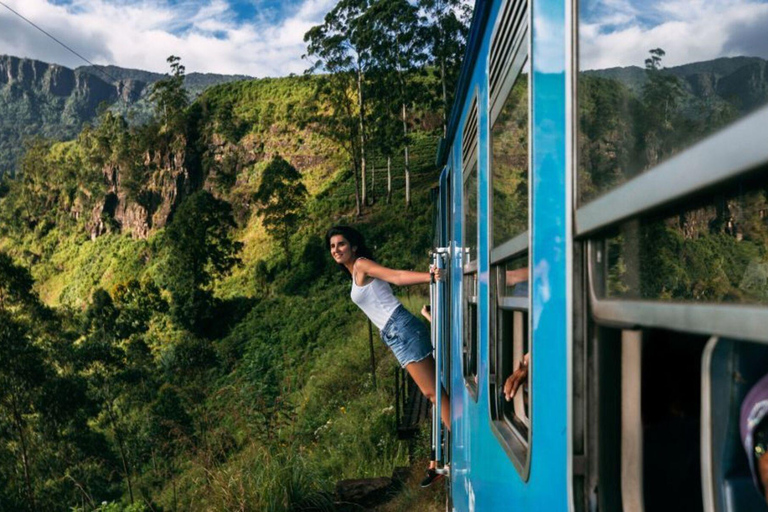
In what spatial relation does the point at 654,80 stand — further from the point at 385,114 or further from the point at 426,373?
the point at 385,114

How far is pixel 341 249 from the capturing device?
4.18m

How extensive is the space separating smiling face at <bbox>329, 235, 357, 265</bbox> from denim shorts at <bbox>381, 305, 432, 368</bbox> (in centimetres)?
42

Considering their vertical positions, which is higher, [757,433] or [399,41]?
[399,41]

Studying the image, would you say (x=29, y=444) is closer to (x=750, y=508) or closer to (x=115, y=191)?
(x=750, y=508)

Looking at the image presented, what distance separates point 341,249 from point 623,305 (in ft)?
11.4

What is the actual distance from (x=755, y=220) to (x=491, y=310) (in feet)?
4.14

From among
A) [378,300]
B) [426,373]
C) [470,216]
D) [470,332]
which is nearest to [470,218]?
[470,216]

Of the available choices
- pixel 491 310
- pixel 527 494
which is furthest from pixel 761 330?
pixel 491 310

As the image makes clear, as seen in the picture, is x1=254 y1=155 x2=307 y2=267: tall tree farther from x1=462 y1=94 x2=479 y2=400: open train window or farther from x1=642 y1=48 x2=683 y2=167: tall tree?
x1=642 y1=48 x2=683 y2=167: tall tree

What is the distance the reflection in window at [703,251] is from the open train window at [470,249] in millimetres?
1559

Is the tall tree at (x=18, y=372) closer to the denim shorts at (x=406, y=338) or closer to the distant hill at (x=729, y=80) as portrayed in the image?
the denim shorts at (x=406, y=338)

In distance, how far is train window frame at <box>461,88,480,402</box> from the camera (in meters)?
2.36

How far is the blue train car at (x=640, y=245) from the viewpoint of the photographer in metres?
0.55

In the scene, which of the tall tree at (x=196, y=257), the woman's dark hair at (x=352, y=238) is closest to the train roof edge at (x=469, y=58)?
the woman's dark hair at (x=352, y=238)
